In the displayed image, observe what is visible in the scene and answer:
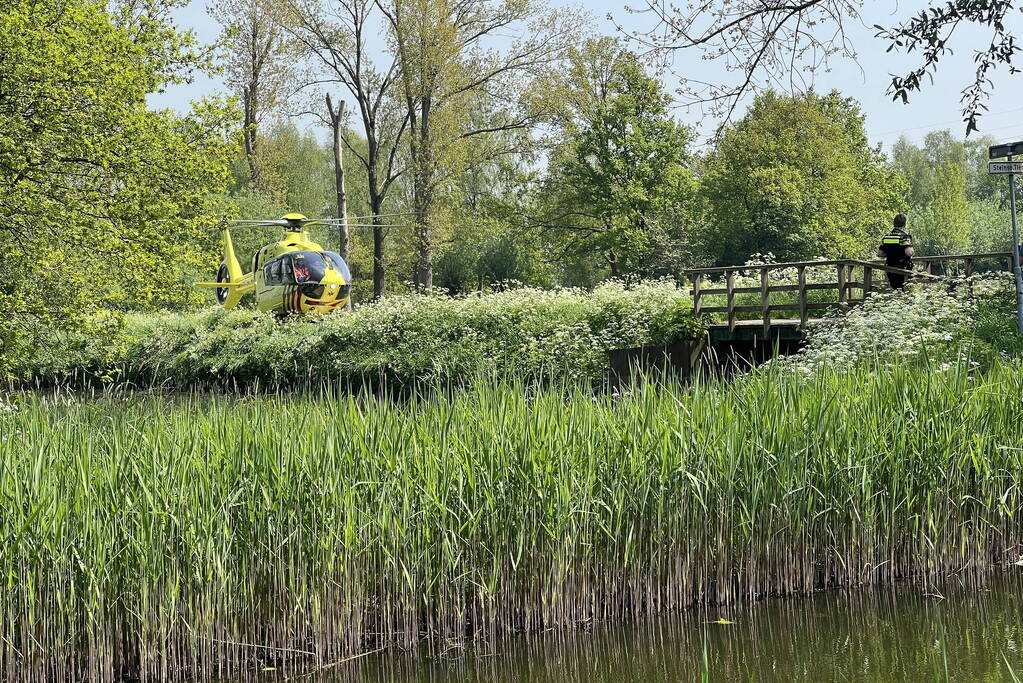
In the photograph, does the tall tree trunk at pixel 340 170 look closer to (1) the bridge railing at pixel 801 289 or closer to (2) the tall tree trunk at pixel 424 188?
(2) the tall tree trunk at pixel 424 188

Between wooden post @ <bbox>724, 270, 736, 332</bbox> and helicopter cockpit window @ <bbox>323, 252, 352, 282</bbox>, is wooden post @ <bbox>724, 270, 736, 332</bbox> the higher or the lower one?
the lower one

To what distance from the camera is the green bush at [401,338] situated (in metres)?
19.0

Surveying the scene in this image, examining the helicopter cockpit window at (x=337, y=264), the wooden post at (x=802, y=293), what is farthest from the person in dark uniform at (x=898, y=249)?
the helicopter cockpit window at (x=337, y=264)

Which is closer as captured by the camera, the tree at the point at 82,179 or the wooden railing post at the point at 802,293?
the tree at the point at 82,179

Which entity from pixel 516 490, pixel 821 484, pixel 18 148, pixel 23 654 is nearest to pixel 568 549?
pixel 516 490

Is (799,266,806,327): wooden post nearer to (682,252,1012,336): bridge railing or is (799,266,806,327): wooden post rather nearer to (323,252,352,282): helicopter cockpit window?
(682,252,1012,336): bridge railing

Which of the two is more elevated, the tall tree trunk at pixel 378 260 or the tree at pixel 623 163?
the tree at pixel 623 163

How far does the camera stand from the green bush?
18969 mm

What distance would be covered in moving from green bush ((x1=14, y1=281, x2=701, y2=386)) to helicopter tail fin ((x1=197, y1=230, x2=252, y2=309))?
575 millimetres

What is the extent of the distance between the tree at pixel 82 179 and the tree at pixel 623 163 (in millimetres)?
20494

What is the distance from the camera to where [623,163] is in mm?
34625

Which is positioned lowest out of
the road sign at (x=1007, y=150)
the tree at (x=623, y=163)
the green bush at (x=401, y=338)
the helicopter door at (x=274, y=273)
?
the green bush at (x=401, y=338)

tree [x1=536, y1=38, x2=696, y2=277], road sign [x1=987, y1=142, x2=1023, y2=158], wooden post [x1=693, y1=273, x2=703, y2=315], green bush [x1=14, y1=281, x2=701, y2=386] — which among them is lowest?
green bush [x1=14, y1=281, x2=701, y2=386]

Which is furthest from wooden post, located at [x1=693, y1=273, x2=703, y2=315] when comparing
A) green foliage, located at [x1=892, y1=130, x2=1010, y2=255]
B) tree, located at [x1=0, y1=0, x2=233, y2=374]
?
green foliage, located at [x1=892, y1=130, x2=1010, y2=255]
